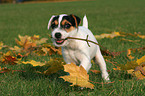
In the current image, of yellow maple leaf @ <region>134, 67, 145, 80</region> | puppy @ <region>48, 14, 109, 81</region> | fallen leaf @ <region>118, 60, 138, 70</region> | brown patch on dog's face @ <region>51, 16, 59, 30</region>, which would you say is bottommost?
yellow maple leaf @ <region>134, 67, 145, 80</region>

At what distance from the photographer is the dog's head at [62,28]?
2506mm

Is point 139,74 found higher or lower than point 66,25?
lower

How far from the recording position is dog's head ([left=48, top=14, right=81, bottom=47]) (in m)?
2.51

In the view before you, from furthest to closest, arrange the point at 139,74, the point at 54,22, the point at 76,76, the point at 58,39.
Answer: the point at 139,74, the point at 54,22, the point at 58,39, the point at 76,76

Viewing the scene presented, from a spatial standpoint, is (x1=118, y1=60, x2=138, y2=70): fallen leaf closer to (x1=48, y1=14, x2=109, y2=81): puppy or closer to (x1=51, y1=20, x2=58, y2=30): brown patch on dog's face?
(x1=48, y1=14, x2=109, y2=81): puppy

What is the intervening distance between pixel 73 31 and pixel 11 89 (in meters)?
1.02

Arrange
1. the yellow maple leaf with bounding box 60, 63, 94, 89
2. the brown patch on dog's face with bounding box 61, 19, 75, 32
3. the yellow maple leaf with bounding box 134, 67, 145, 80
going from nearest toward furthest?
the yellow maple leaf with bounding box 60, 63, 94, 89
the brown patch on dog's face with bounding box 61, 19, 75, 32
the yellow maple leaf with bounding box 134, 67, 145, 80

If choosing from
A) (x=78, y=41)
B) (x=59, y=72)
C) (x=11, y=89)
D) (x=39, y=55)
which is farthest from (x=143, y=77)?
(x=39, y=55)

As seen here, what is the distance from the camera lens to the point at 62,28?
2.59m

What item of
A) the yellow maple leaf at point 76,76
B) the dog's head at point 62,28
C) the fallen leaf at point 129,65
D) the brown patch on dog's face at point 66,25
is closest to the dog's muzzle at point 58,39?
the dog's head at point 62,28

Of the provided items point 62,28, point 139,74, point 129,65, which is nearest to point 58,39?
point 62,28

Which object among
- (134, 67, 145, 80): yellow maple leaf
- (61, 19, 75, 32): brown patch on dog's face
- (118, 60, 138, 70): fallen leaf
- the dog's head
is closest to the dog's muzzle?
the dog's head

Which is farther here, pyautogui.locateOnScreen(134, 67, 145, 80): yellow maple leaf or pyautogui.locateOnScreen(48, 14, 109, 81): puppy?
pyautogui.locateOnScreen(134, 67, 145, 80): yellow maple leaf

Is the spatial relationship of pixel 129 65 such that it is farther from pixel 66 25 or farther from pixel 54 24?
pixel 54 24
